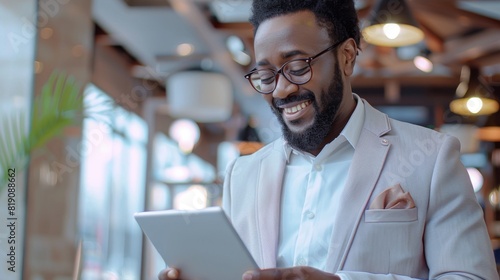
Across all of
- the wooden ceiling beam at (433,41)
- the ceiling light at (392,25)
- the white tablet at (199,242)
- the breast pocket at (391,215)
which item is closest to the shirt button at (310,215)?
the breast pocket at (391,215)

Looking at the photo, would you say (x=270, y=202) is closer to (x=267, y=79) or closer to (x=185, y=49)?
(x=267, y=79)

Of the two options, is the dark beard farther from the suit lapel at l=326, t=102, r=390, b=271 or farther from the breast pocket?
the breast pocket

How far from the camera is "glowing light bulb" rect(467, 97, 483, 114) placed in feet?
20.2

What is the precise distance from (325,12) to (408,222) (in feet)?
1.52

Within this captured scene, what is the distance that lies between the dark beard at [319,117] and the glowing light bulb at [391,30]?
2.96m

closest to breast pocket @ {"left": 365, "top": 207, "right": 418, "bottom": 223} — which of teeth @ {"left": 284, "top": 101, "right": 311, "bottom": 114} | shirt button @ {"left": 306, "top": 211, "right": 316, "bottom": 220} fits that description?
shirt button @ {"left": 306, "top": 211, "right": 316, "bottom": 220}

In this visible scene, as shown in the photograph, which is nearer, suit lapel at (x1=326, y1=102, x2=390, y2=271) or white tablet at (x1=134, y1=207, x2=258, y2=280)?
white tablet at (x1=134, y1=207, x2=258, y2=280)

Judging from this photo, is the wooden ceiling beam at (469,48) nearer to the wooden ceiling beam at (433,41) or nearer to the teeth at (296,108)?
the wooden ceiling beam at (433,41)

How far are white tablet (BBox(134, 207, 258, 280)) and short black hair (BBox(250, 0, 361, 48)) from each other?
1.59 feet

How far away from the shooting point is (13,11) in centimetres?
368

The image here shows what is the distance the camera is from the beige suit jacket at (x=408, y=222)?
55.3 inches

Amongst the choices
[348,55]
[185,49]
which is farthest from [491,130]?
[348,55]

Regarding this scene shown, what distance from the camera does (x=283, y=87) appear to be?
1509mm

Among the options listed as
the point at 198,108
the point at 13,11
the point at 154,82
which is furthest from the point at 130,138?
the point at 13,11
